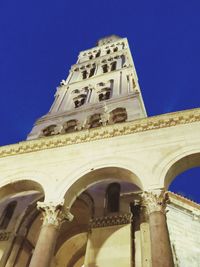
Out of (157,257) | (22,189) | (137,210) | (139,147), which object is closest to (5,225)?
(22,189)

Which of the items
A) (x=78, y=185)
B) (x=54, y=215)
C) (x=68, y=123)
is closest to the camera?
(x=54, y=215)

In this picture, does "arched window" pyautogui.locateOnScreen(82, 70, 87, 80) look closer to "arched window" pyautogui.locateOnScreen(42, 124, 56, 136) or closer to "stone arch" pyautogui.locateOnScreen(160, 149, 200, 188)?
"arched window" pyautogui.locateOnScreen(42, 124, 56, 136)

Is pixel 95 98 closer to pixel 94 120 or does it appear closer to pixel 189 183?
pixel 94 120

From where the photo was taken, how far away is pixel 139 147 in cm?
1126

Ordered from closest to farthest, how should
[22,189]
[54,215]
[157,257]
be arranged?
[157,257] → [54,215] → [22,189]

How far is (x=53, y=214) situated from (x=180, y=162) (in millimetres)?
4555

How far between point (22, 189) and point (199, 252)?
10.0m

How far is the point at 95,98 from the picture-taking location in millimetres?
21906

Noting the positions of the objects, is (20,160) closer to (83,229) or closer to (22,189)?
(22,189)

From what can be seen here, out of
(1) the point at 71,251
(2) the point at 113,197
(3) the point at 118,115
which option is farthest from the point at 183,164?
(1) the point at 71,251

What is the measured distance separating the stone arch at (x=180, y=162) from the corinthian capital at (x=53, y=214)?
357 centimetres

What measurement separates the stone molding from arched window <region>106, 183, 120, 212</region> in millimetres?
640

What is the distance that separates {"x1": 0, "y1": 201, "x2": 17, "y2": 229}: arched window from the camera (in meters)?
14.3

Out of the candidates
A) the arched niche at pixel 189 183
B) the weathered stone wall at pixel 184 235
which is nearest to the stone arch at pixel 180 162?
the weathered stone wall at pixel 184 235
